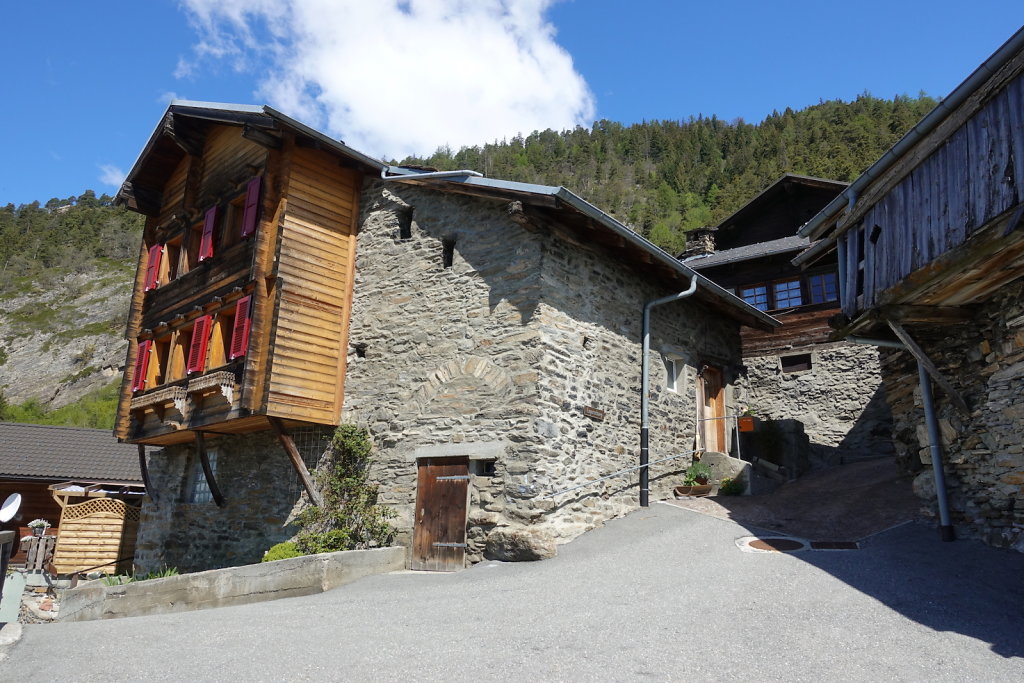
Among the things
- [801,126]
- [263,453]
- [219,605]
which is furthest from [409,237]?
[801,126]

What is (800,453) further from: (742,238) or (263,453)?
(263,453)

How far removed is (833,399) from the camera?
16219 millimetres

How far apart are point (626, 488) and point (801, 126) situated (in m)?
51.1

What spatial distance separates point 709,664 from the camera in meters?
4.98

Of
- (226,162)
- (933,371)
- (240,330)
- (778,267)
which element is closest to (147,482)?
(240,330)

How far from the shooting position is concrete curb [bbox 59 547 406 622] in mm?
8625

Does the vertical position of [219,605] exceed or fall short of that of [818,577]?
it falls short

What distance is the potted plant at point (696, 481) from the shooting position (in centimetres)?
1204

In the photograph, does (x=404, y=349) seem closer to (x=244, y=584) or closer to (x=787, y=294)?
(x=244, y=584)

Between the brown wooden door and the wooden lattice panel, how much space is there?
33.3ft

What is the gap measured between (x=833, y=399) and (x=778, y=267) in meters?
3.44

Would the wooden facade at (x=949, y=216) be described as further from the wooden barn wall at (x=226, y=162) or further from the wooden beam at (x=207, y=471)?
the wooden beam at (x=207, y=471)

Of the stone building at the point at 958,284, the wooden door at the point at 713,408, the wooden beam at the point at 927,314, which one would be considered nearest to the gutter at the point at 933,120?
the stone building at the point at 958,284

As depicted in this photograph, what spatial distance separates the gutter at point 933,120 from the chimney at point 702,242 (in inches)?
434
